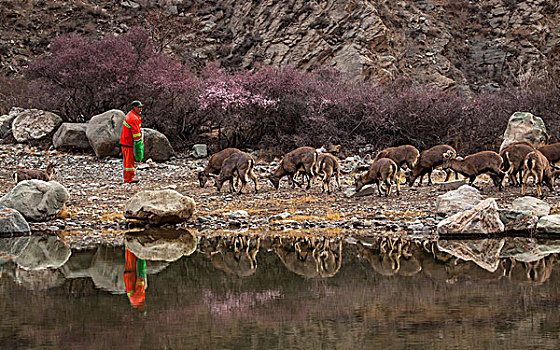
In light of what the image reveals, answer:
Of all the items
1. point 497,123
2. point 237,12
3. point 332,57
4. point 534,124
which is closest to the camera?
point 534,124

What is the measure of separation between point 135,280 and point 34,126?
844 inches

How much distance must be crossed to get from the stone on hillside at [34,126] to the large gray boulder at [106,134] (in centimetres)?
320

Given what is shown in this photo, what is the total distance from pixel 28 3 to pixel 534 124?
150 feet

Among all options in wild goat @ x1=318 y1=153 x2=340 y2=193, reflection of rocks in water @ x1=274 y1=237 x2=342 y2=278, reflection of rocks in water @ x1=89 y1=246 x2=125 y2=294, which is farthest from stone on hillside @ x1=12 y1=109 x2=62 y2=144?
reflection of rocks in water @ x1=274 y1=237 x2=342 y2=278

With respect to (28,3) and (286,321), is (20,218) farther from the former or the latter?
(28,3)

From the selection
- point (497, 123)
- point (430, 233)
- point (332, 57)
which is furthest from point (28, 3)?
point (430, 233)

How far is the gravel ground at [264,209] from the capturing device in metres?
14.4

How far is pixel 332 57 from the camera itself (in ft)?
146

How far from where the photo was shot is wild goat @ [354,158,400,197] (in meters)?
16.9

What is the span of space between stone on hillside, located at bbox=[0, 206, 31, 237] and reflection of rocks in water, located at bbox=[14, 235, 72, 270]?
35 centimetres

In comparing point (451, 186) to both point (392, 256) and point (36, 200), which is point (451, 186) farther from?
point (36, 200)

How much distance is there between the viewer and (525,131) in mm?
24500

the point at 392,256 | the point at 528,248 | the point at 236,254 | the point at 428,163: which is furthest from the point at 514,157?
the point at 236,254

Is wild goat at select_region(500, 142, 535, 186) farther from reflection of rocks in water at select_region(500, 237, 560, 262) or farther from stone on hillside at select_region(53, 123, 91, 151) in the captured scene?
stone on hillside at select_region(53, 123, 91, 151)
